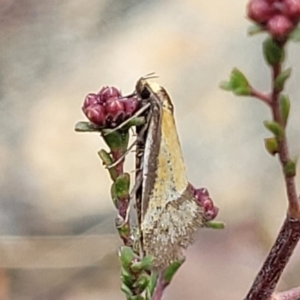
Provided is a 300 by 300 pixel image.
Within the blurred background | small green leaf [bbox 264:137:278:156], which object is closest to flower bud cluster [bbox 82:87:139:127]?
small green leaf [bbox 264:137:278:156]

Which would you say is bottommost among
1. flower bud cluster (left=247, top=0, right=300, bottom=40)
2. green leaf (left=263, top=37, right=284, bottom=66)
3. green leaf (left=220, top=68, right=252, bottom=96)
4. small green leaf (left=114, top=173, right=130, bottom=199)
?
small green leaf (left=114, top=173, right=130, bottom=199)

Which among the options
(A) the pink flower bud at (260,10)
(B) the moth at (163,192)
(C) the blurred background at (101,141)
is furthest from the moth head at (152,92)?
(C) the blurred background at (101,141)

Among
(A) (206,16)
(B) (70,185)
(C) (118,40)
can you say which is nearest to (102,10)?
(C) (118,40)

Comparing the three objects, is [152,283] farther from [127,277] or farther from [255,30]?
[255,30]

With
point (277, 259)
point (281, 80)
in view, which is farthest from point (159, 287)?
point (281, 80)

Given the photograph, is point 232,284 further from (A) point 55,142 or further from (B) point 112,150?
(B) point 112,150

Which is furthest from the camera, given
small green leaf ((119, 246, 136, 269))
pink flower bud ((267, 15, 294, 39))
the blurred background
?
the blurred background

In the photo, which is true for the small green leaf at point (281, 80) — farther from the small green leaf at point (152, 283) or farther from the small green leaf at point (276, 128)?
the small green leaf at point (152, 283)

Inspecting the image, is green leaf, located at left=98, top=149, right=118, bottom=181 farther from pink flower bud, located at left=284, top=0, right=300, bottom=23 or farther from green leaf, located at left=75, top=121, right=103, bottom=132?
pink flower bud, located at left=284, top=0, right=300, bottom=23
